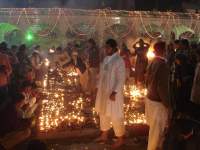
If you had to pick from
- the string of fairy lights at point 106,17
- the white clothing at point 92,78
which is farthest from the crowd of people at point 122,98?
the string of fairy lights at point 106,17

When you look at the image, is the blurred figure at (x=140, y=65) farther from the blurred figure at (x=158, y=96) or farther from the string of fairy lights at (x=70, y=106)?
the blurred figure at (x=158, y=96)

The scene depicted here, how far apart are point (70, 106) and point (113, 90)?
334 centimetres

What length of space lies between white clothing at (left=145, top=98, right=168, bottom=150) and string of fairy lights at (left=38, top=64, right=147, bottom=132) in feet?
7.30

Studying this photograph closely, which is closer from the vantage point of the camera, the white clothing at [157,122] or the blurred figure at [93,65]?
the white clothing at [157,122]

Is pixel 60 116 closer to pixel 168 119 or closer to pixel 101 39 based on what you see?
pixel 168 119

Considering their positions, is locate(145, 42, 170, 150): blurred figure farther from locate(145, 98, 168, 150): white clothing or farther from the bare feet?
the bare feet

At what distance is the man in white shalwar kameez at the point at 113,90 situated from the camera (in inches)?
324

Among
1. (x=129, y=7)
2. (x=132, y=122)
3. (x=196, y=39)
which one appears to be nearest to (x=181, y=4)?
(x=129, y=7)

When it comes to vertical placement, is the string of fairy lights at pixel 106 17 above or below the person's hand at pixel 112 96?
above

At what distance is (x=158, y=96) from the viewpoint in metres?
7.17

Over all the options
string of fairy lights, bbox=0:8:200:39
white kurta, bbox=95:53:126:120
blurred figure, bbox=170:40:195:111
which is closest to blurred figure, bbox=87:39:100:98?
blurred figure, bbox=170:40:195:111

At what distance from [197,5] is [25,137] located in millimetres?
27694

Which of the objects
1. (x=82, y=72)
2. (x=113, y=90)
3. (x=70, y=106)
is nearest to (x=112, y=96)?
(x=113, y=90)

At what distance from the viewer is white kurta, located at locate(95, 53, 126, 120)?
8250 millimetres
